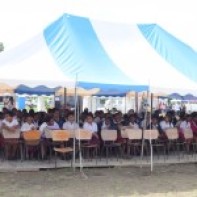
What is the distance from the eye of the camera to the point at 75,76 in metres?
9.18

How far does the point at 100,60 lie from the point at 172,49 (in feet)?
7.82

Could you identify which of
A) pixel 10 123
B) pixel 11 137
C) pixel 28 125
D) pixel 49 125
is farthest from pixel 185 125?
pixel 11 137

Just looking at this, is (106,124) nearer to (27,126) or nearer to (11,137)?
(27,126)

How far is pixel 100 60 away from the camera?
1018 cm

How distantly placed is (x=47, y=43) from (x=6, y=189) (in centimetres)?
353

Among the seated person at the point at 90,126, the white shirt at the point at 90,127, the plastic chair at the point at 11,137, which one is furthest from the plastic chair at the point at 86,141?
the plastic chair at the point at 11,137

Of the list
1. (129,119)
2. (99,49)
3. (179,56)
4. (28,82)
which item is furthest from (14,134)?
(179,56)

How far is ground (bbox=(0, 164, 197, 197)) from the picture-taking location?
8.17 metres

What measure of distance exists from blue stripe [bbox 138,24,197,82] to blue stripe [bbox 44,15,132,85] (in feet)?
5.33

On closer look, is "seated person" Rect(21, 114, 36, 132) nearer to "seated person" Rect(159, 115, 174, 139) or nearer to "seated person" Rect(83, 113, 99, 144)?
"seated person" Rect(83, 113, 99, 144)

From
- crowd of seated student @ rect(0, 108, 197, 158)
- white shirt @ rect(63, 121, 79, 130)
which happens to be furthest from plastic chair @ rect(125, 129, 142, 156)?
white shirt @ rect(63, 121, 79, 130)

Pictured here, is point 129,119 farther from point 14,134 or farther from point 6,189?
point 6,189

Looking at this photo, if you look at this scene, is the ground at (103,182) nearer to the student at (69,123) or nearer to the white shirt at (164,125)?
the student at (69,123)

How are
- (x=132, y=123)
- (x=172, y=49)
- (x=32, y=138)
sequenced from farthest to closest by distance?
(x=132, y=123)
(x=172, y=49)
(x=32, y=138)
